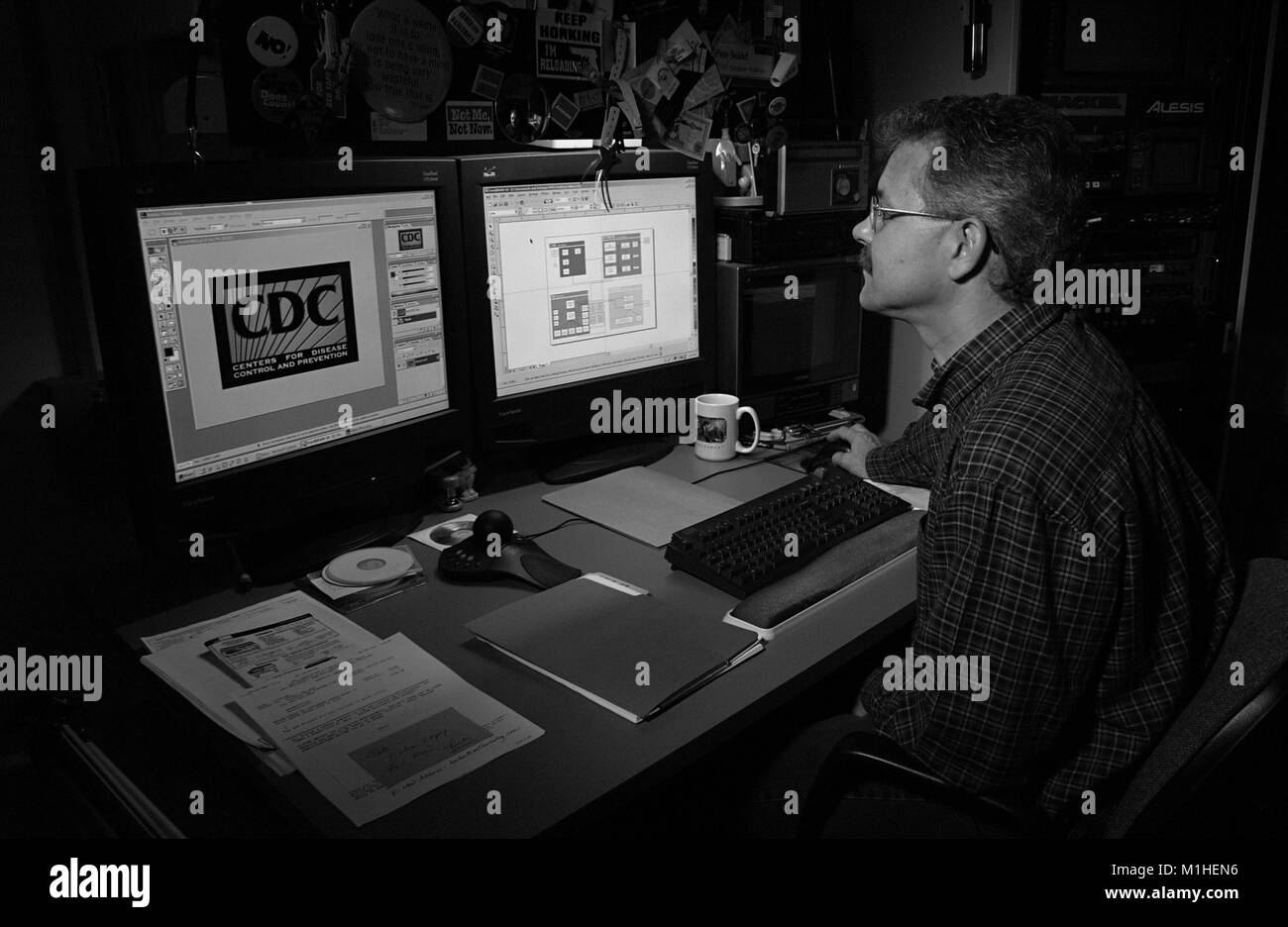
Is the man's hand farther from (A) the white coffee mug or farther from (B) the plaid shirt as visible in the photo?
(B) the plaid shirt

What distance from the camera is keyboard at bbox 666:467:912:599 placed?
4.29 ft

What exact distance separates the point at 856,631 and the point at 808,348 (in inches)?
35.2

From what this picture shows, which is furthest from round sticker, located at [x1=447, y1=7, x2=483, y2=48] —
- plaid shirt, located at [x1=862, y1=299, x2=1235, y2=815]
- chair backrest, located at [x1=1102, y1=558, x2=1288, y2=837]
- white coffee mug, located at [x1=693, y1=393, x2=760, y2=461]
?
chair backrest, located at [x1=1102, y1=558, x2=1288, y2=837]

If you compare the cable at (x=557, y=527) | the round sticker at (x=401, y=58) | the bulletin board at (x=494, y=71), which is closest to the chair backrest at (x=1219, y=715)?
the cable at (x=557, y=527)

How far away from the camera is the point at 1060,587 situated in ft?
3.38

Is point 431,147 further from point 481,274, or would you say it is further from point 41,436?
point 41,436

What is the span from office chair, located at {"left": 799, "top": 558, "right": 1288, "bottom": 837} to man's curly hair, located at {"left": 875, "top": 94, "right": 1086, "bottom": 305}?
46 centimetres

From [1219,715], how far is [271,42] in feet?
4.78

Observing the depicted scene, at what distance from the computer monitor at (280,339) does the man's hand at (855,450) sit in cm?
68

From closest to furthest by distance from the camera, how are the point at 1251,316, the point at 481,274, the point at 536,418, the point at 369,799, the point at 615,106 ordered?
1. the point at 369,799
2. the point at 481,274
3. the point at 536,418
4. the point at 615,106
5. the point at 1251,316

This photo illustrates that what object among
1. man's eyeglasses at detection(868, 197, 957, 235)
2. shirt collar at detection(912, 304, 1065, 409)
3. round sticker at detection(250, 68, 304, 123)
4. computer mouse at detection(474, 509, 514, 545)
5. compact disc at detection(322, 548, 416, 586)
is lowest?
compact disc at detection(322, 548, 416, 586)

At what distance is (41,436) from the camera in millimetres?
1639
